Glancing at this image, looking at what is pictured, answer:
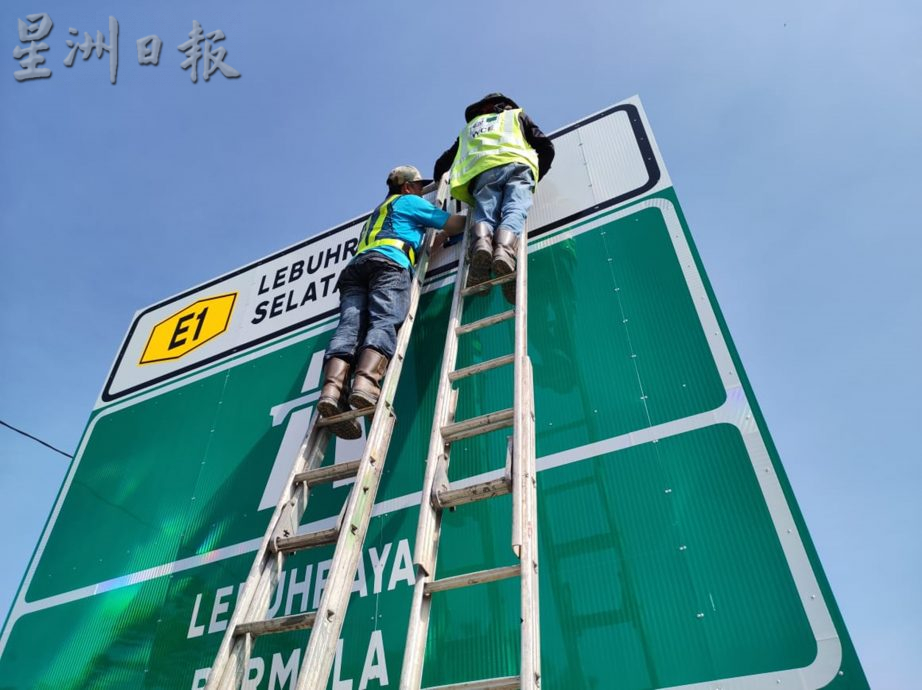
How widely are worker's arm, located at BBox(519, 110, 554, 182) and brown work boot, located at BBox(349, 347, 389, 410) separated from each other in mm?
1734

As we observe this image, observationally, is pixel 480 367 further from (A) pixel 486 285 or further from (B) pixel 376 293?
(B) pixel 376 293

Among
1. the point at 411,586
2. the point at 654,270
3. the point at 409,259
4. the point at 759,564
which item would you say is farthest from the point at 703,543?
the point at 409,259

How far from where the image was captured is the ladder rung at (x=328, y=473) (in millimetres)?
2772

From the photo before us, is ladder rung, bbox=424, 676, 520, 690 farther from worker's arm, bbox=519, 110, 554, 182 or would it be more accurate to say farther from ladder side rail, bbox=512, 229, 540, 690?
worker's arm, bbox=519, 110, 554, 182

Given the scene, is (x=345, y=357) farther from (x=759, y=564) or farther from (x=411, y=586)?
(x=759, y=564)

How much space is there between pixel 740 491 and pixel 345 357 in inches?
72.9

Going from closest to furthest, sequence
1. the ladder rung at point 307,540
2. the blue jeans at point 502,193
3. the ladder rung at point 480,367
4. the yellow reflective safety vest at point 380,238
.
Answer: the ladder rung at point 307,540 → the ladder rung at point 480,367 → the blue jeans at point 502,193 → the yellow reflective safety vest at point 380,238

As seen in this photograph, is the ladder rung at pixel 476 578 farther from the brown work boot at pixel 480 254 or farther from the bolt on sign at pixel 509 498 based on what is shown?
the brown work boot at pixel 480 254

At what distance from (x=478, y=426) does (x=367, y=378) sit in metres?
0.71

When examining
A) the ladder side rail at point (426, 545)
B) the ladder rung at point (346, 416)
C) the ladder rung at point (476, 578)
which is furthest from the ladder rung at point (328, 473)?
the ladder rung at point (476, 578)

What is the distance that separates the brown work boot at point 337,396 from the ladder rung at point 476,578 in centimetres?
115

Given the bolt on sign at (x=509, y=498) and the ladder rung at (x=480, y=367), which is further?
the ladder rung at (x=480, y=367)

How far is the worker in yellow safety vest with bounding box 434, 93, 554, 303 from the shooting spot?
134 inches

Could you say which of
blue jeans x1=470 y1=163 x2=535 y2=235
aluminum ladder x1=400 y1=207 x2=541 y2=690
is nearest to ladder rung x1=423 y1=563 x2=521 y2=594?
aluminum ladder x1=400 y1=207 x2=541 y2=690
